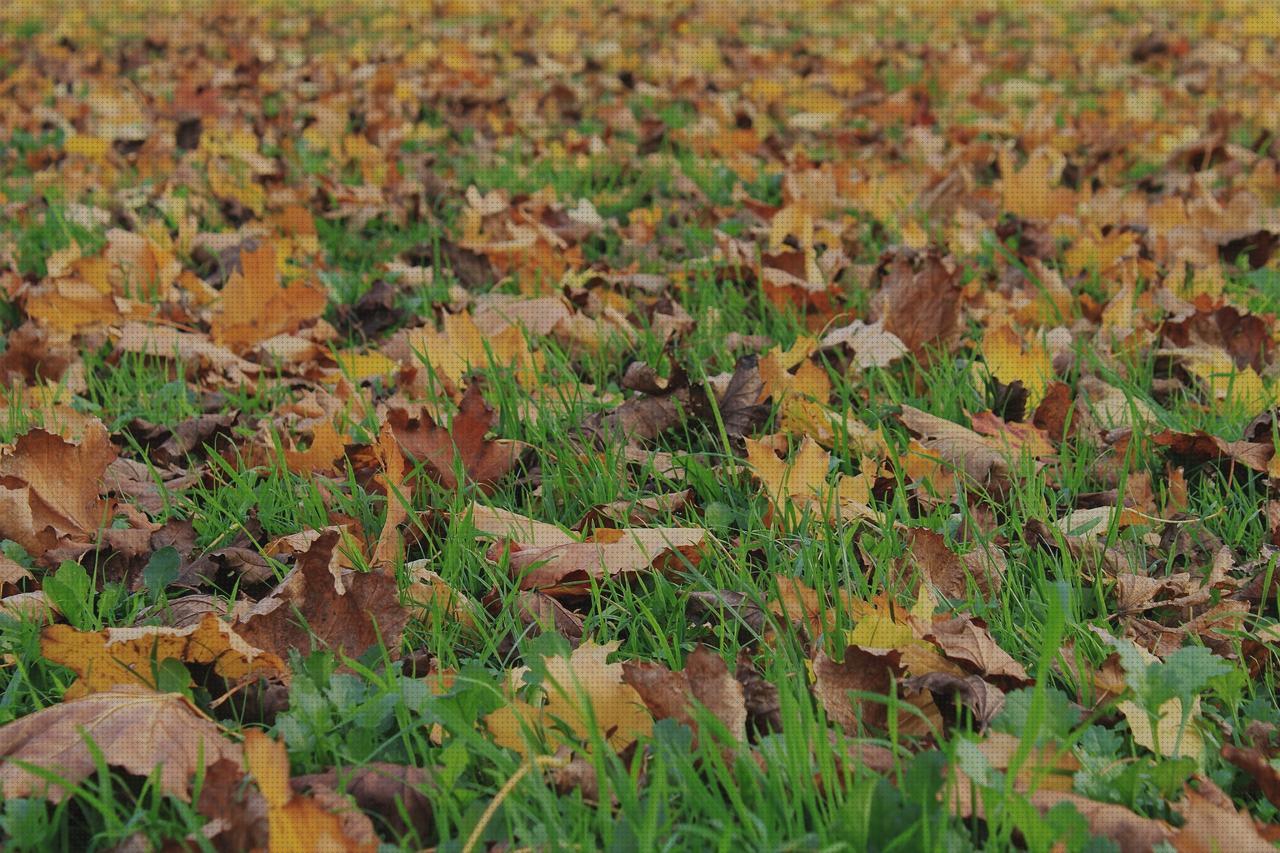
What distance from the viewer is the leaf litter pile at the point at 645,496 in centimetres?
124

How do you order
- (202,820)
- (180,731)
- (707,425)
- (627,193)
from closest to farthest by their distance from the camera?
(202,820) < (180,731) < (707,425) < (627,193)

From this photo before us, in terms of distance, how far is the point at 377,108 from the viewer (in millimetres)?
4777

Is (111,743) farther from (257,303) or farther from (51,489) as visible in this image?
(257,303)

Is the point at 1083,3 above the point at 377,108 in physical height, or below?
below

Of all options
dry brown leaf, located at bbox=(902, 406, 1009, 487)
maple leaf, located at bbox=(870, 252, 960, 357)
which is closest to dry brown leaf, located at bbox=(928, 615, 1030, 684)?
dry brown leaf, located at bbox=(902, 406, 1009, 487)

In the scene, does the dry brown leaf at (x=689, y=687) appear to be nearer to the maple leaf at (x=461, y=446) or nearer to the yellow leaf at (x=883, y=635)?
the yellow leaf at (x=883, y=635)

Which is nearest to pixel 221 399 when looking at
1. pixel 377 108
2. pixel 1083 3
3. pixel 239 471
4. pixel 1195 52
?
pixel 239 471

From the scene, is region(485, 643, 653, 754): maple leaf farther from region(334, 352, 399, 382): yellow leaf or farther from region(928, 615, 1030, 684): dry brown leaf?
region(334, 352, 399, 382): yellow leaf

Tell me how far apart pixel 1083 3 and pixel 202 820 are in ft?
24.2

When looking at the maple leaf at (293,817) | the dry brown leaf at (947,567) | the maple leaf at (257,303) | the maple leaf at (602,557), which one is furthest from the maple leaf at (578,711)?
the maple leaf at (257,303)

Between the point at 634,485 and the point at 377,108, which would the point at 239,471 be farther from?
Result: the point at 377,108

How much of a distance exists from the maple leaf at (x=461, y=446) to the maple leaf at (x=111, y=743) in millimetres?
637

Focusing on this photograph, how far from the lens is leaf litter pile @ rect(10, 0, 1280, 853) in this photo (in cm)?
124

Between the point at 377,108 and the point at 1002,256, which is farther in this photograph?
the point at 377,108
